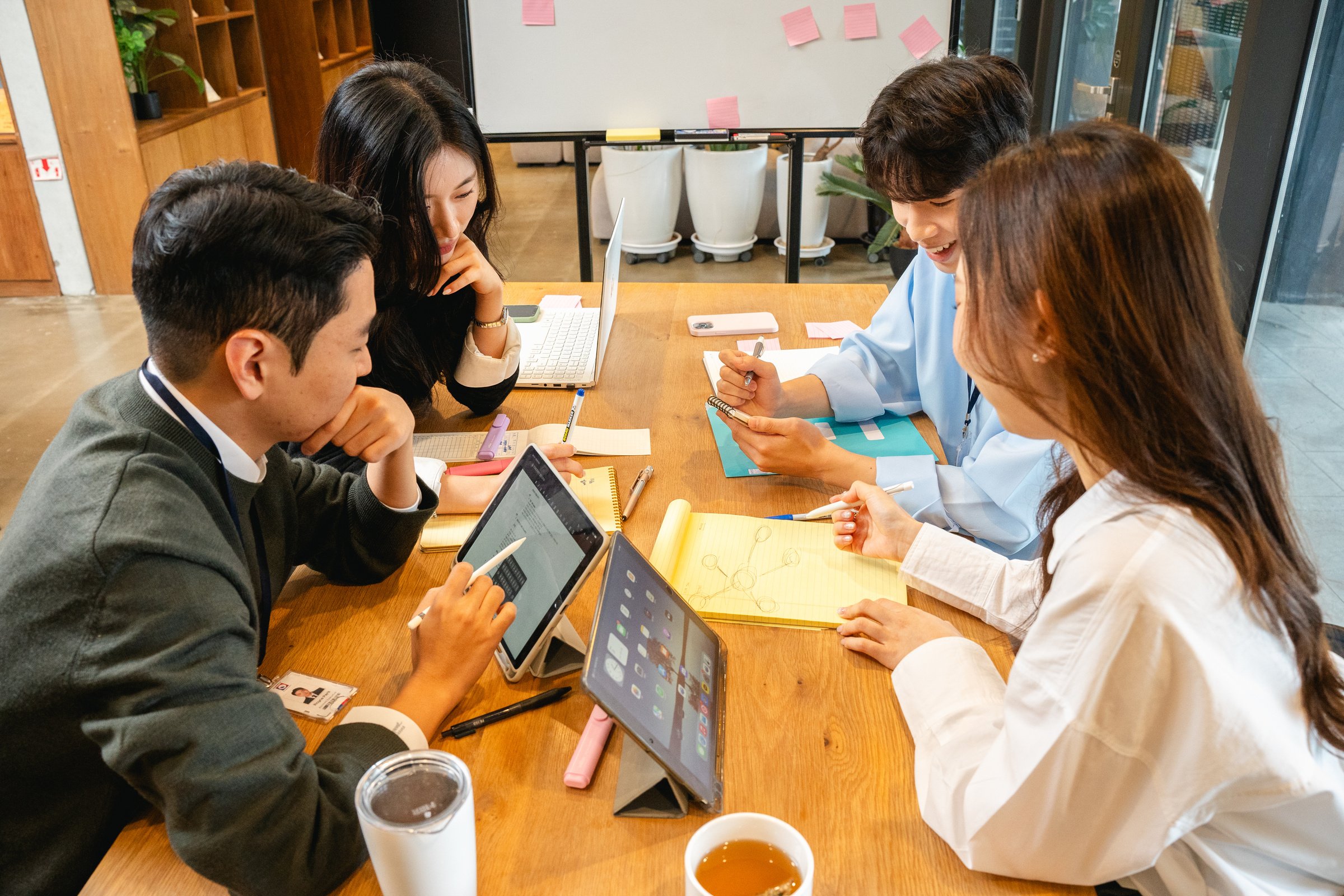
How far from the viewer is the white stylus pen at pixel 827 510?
4.22ft

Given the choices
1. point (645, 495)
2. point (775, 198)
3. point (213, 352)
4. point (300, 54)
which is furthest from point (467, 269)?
point (300, 54)

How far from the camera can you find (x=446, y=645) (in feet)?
3.12

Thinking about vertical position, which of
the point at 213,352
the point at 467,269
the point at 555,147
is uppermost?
the point at 213,352

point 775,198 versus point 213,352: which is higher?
point 213,352

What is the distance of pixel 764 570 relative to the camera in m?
1.21

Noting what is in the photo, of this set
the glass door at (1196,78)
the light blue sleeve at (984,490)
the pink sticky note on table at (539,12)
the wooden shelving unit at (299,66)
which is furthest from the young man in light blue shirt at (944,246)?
the wooden shelving unit at (299,66)

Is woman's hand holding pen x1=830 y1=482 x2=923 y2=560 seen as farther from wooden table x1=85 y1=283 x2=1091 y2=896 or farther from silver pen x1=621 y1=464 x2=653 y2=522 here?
silver pen x1=621 y1=464 x2=653 y2=522

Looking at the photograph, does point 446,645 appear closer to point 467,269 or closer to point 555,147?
point 467,269

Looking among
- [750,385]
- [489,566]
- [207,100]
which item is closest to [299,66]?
[207,100]

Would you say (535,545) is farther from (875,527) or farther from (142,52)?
(142,52)

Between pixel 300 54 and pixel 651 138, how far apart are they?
4215 mm

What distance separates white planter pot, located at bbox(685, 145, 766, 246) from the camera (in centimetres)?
412

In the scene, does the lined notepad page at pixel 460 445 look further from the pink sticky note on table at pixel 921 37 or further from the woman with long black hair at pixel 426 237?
the pink sticky note on table at pixel 921 37

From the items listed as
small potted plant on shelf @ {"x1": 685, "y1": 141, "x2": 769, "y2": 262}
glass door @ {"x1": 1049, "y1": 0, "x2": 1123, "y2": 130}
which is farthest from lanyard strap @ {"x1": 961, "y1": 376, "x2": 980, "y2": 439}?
small potted plant on shelf @ {"x1": 685, "y1": 141, "x2": 769, "y2": 262}
